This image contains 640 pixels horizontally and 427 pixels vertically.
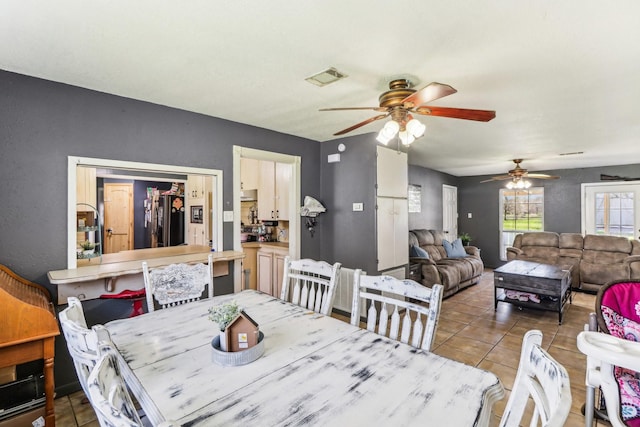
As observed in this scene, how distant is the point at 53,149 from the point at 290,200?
2448 millimetres

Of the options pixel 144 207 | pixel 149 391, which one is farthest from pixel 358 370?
pixel 144 207

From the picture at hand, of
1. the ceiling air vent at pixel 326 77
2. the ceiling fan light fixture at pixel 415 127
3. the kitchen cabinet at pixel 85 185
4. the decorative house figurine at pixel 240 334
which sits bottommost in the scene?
the decorative house figurine at pixel 240 334

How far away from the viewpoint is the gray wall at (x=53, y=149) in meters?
2.25

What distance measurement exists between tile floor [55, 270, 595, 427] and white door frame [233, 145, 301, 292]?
1.61 meters

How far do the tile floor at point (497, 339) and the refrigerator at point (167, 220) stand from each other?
3382 mm

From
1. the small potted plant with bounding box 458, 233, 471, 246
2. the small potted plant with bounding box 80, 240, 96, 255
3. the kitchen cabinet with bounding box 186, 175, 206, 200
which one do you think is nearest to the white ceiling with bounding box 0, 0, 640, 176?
the small potted plant with bounding box 80, 240, 96, 255

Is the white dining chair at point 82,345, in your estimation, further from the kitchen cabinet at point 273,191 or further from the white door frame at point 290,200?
the kitchen cabinet at point 273,191

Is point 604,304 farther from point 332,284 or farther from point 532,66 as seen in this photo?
point 332,284

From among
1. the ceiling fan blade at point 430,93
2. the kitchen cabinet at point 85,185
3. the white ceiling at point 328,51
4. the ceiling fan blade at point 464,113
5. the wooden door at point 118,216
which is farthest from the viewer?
the wooden door at point 118,216

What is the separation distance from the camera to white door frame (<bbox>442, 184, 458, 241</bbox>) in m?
7.79

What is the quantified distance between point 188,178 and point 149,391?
4684 mm

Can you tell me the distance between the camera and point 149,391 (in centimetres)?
114

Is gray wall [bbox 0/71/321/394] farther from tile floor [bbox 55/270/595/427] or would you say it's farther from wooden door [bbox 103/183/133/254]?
wooden door [bbox 103/183/133/254]

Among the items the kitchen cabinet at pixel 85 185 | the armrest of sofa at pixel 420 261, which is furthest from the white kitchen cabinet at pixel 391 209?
the kitchen cabinet at pixel 85 185
